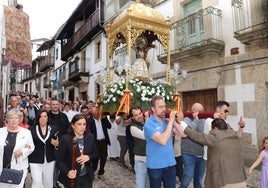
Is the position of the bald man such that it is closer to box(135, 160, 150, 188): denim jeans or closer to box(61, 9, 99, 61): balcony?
box(135, 160, 150, 188): denim jeans

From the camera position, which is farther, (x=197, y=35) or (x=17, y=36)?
(x=197, y=35)

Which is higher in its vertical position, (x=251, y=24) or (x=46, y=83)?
(x=46, y=83)

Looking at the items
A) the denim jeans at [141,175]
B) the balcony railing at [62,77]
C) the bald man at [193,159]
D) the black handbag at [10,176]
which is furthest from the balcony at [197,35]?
the balcony railing at [62,77]

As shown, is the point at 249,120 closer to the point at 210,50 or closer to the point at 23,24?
the point at 210,50

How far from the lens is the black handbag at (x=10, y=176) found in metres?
3.74

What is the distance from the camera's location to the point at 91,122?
260 inches

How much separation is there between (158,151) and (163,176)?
0.36 meters

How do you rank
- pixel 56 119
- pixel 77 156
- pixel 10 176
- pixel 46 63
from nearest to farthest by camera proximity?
pixel 77 156 < pixel 10 176 < pixel 56 119 < pixel 46 63

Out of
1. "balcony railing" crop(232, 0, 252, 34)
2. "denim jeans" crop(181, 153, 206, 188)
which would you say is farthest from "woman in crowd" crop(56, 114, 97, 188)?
"balcony railing" crop(232, 0, 252, 34)

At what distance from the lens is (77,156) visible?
339 cm

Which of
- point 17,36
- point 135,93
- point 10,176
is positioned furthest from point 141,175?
point 17,36

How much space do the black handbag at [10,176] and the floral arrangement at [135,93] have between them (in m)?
2.51

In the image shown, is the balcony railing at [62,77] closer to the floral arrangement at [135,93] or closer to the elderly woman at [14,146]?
the floral arrangement at [135,93]

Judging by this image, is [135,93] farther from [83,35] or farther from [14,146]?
[83,35]
